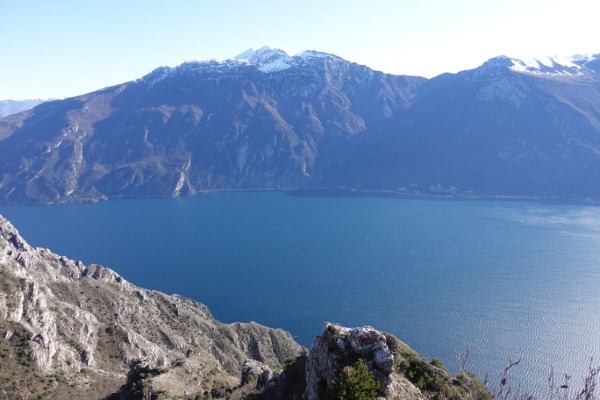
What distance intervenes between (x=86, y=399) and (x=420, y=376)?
55.5 meters

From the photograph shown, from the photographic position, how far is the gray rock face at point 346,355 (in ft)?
101

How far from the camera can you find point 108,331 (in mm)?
98750

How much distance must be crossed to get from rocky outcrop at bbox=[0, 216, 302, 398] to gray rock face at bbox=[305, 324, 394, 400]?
37.2 metres

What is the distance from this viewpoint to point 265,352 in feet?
384

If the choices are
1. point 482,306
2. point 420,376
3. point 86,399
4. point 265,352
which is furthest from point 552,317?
point 86,399

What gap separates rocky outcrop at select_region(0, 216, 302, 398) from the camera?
3073 inches

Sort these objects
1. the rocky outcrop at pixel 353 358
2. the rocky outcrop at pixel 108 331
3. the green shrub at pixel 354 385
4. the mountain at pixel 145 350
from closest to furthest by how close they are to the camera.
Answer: the green shrub at pixel 354 385, the rocky outcrop at pixel 353 358, the mountain at pixel 145 350, the rocky outcrop at pixel 108 331

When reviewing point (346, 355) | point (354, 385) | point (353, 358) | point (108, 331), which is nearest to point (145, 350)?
point (108, 331)

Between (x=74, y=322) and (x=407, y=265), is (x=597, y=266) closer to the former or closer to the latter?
(x=407, y=265)

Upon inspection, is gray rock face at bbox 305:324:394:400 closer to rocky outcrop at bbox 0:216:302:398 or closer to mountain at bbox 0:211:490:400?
mountain at bbox 0:211:490:400

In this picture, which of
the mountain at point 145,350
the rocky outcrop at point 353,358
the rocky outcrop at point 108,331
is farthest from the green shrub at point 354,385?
the rocky outcrop at point 108,331

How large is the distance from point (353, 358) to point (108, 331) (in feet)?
270

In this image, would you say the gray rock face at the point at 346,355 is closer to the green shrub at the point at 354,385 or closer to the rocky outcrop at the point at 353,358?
the rocky outcrop at the point at 353,358

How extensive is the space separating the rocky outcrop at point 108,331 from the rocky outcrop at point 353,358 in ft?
122
